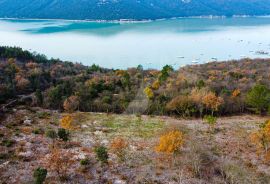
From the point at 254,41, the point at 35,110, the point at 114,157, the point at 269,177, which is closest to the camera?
the point at 269,177

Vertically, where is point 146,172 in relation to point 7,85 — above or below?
below

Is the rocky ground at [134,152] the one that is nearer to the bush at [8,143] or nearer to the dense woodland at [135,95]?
the bush at [8,143]

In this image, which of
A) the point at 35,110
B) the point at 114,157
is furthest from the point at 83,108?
the point at 114,157

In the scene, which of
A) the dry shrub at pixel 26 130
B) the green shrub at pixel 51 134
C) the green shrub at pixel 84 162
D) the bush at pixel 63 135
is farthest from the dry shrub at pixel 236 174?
the dry shrub at pixel 26 130

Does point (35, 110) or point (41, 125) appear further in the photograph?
point (35, 110)

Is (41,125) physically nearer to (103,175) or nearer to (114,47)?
(103,175)

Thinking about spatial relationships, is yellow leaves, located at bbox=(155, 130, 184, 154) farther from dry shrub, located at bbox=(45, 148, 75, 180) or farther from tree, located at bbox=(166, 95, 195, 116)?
tree, located at bbox=(166, 95, 195, 116)

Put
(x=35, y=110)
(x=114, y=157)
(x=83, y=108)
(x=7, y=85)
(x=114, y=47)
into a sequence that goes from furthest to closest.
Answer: (x=114, y=47) < (x=7, y=85) < (x=83, y=108) < (x=35, y=110) < (x=114, y=157)

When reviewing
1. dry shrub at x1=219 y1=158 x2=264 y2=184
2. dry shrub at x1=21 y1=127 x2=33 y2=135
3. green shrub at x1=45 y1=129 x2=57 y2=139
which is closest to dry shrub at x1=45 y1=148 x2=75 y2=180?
green shrub at x1=45 y1=129 x2=57 y2=139
